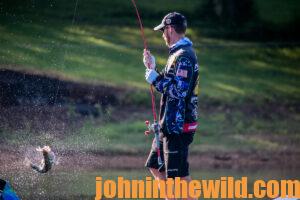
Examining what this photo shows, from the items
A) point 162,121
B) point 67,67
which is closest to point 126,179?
point 162,121

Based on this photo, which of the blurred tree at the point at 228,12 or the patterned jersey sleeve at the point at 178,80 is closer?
the patterned jersey sleeve at the point at 178,80

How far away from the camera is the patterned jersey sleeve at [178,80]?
683 centimetres

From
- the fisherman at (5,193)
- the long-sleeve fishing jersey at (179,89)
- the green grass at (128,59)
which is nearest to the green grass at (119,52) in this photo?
the green grass at (128,59)

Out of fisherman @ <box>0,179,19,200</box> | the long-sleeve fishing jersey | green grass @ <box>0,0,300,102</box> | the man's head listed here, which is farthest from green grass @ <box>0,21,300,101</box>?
fisherman @ <box>0,179,19,200</box>

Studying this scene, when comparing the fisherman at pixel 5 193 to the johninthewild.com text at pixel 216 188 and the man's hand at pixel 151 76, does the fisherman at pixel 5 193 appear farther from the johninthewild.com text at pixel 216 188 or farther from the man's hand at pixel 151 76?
the johninthewild.com text at pixel 216 188

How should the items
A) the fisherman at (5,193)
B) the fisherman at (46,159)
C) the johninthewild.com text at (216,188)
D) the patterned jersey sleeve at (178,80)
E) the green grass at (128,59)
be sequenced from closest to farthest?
the fisherman at (5,193), the patterned jersey sleeve at (178,80), the fisherman at (46,159), the johninthewild.com text at (216,188), the green grass at (128,59)

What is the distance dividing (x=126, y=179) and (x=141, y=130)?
9.11 feet

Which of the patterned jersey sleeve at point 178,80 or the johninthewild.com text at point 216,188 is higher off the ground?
the patterned jersey sleeve at point 178,80

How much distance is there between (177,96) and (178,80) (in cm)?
13

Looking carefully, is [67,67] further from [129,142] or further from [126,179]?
[126,179]

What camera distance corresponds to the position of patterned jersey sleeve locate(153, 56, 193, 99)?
6828 mm

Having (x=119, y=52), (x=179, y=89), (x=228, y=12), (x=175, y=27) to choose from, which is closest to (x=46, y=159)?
(x=179, y=89)

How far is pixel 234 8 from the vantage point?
1770 centimetres

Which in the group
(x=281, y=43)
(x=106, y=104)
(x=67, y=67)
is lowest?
(x=106, y=104)
